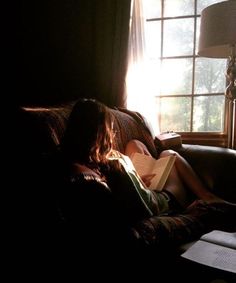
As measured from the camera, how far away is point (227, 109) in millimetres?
2660

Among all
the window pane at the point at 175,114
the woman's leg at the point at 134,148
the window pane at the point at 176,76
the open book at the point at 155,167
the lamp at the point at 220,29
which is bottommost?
the open book at the point at 155,167

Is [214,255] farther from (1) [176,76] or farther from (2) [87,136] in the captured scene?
(1) [176,76]

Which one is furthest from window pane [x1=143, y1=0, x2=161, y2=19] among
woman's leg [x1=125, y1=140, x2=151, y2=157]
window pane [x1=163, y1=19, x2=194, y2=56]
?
woman's leg [x1=125, y1=140, x2=151, y2=157]

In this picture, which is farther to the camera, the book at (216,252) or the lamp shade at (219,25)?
the lamp shade at (219,25)

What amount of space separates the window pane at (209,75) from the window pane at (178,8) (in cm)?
41

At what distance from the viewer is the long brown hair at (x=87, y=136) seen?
44.0 inches

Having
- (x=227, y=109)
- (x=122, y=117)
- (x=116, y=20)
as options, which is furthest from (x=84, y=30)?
(x=227, y=109)

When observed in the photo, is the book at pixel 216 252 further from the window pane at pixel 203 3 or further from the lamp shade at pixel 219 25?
the window pane at pixel 203 3

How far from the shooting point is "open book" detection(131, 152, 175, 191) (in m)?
1.67

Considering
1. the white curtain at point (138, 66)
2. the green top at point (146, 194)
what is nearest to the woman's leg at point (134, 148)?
the green top at point (146, 194)

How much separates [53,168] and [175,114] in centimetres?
205

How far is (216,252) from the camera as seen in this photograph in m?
0.92

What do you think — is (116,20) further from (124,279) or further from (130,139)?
(124,279)

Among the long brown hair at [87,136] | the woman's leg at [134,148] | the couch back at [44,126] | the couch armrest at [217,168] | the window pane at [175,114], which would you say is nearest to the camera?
the long brown hair at [87,136]
